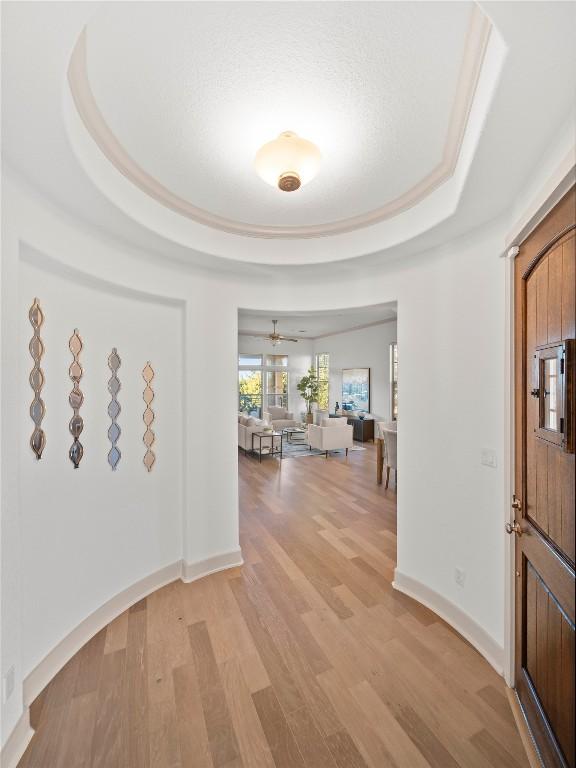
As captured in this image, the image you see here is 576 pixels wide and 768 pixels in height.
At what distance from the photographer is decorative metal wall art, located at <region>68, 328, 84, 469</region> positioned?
2100 mm

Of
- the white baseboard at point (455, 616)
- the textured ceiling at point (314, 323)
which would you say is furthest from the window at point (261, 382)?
the white baseboard at point (455, 616)

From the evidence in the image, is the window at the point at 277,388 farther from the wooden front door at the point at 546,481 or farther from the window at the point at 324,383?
the wooden front door at the point at 546,481

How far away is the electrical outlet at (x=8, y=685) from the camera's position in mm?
1401

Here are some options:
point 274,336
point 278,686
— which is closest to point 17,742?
point 278,686

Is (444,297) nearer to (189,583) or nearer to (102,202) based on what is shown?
(102,202)

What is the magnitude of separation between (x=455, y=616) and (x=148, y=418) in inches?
103

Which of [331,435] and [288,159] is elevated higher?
[288,159]

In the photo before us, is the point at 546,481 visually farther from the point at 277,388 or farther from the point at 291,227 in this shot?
the point at 277,388

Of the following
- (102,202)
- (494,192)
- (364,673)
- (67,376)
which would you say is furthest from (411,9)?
(364,673)

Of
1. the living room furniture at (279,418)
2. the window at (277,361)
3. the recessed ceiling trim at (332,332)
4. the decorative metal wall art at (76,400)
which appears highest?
the recessed ceiling trim at (332,332)

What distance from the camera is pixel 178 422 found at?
284 cm

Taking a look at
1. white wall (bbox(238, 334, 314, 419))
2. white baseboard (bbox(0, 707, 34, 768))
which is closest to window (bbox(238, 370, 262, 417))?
white wall (bbox(238, 334, 314, 419))

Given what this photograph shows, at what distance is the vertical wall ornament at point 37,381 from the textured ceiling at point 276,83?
3.28 feet

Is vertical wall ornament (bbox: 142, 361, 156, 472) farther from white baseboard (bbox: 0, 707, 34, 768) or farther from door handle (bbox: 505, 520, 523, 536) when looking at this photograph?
door handle (bbox: 505, 520, 523, 536)
